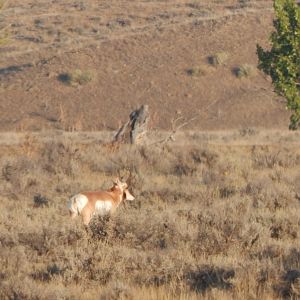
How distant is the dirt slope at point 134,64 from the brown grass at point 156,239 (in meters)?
22.4

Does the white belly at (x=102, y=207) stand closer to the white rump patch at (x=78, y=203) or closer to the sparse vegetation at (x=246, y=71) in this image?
the white rump patch at (x=78, y=203)

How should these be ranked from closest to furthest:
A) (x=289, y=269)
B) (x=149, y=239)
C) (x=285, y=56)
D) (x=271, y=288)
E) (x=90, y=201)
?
(x=271, y=288) < (x=289, y=269) < (x=149, y=239) < (x=90, y=201) < (x=285, y=56)

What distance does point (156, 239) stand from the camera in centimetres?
1164

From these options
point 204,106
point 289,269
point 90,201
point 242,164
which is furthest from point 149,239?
point 204,106

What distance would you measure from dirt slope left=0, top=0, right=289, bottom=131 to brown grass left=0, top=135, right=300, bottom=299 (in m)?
22.4

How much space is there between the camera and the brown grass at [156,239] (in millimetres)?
8625

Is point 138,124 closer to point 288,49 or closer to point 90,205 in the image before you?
point 288,49

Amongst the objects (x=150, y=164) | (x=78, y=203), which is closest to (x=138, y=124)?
(x=150, y=164)

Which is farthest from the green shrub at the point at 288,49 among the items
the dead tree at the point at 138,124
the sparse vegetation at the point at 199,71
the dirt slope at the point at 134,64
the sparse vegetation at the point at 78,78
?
the sparse vegetation at the point at 199,71

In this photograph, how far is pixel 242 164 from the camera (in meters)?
23.2

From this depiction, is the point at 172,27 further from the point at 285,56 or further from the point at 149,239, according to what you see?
the point at 149,239

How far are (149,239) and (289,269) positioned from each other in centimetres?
304

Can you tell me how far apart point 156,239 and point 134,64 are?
43309 millimetres

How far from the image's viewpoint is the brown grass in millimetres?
8625
